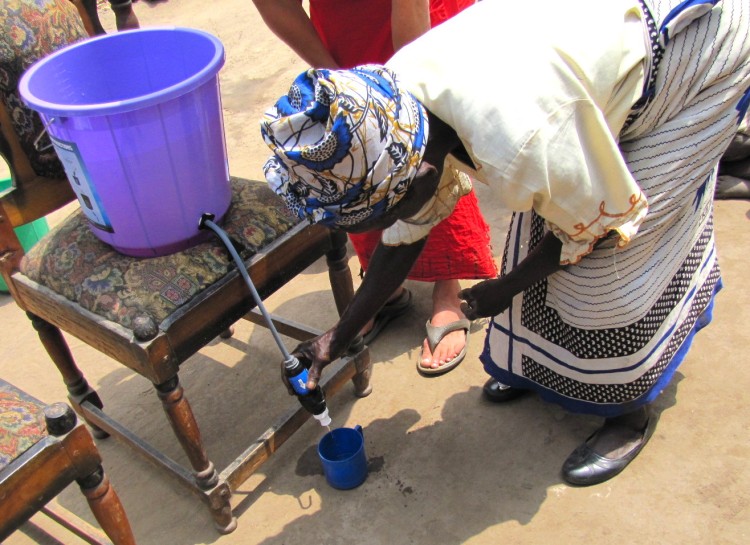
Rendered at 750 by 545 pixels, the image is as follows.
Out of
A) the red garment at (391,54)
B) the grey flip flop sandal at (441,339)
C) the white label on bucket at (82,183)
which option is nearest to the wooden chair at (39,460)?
the white label on bucket at (82,183)

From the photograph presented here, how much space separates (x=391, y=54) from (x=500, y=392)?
1.11 m

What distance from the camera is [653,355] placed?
190cm

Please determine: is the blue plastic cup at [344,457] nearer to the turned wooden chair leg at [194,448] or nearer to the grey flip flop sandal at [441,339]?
the turned wooden chair leg at [194,448]

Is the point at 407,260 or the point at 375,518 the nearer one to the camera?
the point at 407,260

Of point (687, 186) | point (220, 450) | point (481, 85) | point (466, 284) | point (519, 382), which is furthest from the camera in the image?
point (466, 284)

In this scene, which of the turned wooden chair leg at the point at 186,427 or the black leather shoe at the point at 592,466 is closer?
the turned wooden chair leg at the point at 186,427

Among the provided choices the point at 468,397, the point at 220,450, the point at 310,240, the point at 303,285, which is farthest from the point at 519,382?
the point at 303,285

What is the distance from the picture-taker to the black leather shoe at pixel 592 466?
1993 millimetres

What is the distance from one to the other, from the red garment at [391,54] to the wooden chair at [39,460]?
1.25 metres

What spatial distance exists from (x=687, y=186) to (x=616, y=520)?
0.86m

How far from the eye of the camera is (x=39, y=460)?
1528 millimetres

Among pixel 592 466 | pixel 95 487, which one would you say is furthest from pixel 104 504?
pixel 592 466

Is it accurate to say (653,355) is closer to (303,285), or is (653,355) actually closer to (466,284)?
(466,284)

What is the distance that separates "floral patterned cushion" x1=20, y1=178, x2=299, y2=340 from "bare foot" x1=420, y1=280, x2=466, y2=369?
74cm
